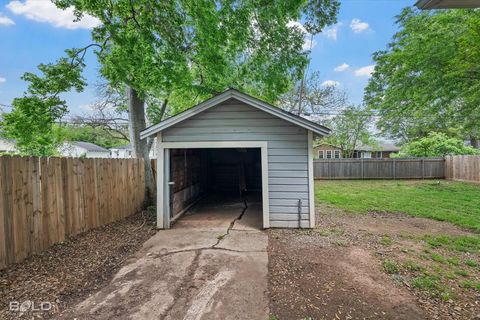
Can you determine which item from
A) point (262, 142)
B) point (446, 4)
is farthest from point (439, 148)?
point (446, 4)

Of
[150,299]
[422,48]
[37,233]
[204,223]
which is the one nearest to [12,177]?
[37,233]

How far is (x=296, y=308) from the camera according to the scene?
2.88 metres

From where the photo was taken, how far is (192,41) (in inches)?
287

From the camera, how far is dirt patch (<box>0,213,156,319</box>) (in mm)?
2969

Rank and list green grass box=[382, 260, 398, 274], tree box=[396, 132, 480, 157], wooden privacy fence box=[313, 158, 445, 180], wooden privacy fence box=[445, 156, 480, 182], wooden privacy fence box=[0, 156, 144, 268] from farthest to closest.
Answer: tree box=[396, 132, 480, 157]
wooden privacy fence box=[313, 158, 445, 180]
wooden privacy fence box=[445, 156, 480, 182]
green grass box=[382, 260, 398, 274]
wooden privacy fence box=[0, 156, 144, 268]

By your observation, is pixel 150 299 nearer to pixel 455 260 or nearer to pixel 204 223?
pixel 204 223

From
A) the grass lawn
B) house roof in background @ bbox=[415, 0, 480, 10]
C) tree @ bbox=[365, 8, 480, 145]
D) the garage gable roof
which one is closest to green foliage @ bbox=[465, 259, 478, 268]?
the grass lawn

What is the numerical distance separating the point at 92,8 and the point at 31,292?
5403 millimetres

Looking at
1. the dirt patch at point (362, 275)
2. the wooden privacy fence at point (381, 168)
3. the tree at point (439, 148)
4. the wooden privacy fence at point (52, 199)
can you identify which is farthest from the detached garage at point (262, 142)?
the tree at point (439, 148)

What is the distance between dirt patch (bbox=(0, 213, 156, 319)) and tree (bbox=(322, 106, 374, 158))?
2075 centimetres

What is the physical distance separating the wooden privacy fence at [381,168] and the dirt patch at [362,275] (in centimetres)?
1178

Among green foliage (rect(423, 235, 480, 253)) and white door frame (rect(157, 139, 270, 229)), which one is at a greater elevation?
white door frame (rect(157, 139, 270, 229))

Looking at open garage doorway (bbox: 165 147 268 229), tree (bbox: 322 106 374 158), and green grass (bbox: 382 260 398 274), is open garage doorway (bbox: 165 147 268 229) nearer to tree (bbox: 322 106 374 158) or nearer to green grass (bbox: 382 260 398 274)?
green grass (bbox: 382 260 398 274)


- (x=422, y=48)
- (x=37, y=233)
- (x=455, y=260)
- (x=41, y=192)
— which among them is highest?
(x=422, y=48)
